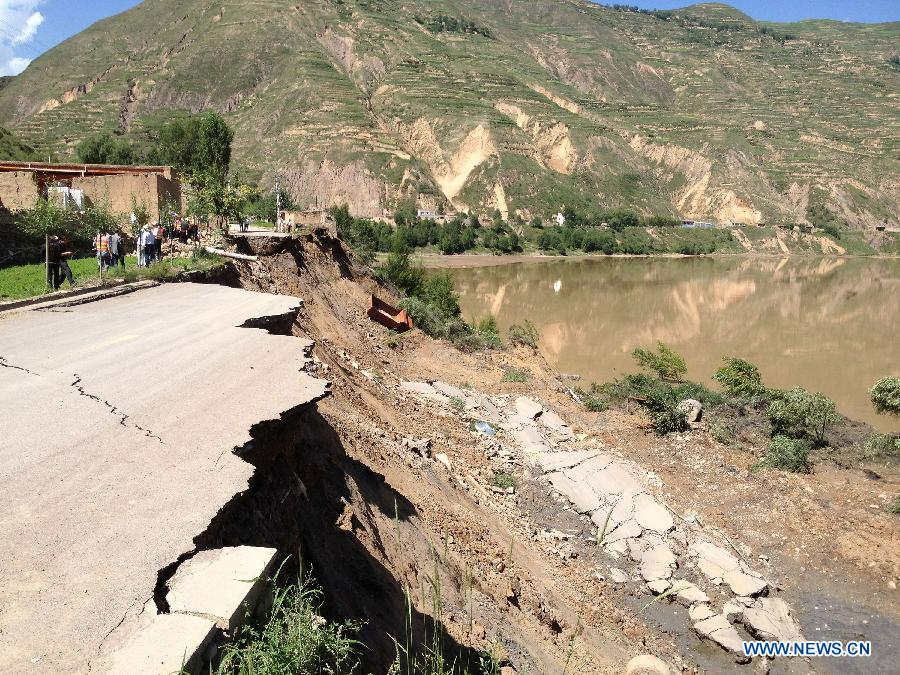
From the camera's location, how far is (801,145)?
135 meters

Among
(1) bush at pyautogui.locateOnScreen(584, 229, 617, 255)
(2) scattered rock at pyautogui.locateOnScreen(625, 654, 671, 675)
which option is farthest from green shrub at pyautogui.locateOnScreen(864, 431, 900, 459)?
(1) bush at pyautogui.locateOnScreen(584, 229, 617, 255)

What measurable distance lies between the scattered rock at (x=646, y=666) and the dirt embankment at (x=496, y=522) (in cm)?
43

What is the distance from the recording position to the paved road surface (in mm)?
3354

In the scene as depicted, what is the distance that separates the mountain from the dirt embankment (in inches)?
3126

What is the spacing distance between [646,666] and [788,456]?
36.4ft

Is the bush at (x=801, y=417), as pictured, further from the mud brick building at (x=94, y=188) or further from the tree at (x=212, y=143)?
the tree at (x=212, y=143)

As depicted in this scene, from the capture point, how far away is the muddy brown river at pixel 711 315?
33.9m

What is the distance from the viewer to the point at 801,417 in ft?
64.7

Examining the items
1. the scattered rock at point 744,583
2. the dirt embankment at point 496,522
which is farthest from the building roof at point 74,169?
the scattered rock at point 744,583

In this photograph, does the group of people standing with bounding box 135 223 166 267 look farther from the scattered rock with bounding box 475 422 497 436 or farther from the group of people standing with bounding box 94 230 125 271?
the scattered rock with bounding box 475 422 497 436

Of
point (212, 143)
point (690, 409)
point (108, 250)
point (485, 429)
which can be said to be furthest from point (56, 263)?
point (212, 143)

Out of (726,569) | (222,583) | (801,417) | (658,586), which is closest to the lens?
(222,583)

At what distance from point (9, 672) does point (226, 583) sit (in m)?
1.00

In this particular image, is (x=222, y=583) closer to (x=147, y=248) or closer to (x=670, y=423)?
(x=147, y=248)
